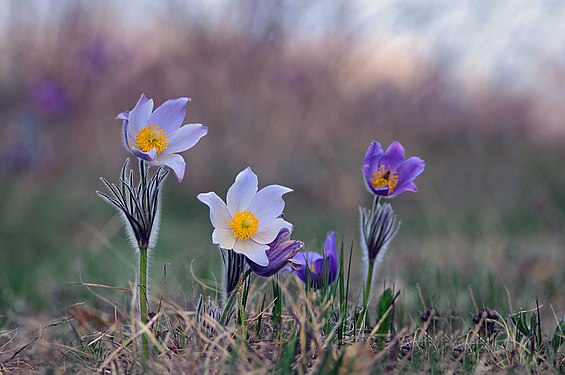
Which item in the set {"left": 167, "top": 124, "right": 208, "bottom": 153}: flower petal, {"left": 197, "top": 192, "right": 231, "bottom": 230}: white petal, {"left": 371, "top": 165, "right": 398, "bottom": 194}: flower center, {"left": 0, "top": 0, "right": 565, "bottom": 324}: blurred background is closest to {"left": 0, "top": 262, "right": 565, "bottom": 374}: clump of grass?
{"left": 197, "top": 192, "right": 231, "bottom": 230}: white petal

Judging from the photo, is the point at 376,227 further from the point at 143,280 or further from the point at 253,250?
the point at 143,280

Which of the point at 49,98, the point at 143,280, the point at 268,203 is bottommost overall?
the point at 143,280

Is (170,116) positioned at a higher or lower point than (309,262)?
higher

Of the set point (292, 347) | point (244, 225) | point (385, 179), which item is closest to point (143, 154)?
point (244, 225)

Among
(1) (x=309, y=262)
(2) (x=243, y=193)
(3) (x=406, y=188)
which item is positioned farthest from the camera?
(1) (x=309, y=262)

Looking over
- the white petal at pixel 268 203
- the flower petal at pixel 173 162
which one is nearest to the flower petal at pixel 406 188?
the white petal at pixel 268 203

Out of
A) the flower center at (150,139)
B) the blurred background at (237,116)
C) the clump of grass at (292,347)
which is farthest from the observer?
the blurred background at (237,116)

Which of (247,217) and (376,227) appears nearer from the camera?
(247,217)

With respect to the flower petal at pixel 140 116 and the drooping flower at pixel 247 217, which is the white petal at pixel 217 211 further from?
the flower petal at pixel 140 116
